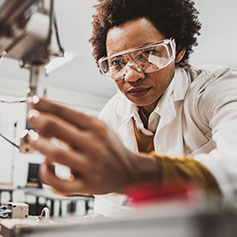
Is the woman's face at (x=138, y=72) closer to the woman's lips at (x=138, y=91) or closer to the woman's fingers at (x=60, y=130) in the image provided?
the woman's lips at (x=138, y=91)

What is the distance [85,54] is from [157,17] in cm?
333

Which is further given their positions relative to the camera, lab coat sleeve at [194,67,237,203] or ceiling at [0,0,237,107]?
ceiling at [0,0,237,107]

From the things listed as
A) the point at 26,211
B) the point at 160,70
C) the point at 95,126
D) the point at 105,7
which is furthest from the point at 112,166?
the point at 26,211

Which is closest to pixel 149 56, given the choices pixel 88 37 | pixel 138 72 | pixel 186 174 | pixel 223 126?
pixel 138 72

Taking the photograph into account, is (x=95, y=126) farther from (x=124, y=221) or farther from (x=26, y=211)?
(x=26, y=211)

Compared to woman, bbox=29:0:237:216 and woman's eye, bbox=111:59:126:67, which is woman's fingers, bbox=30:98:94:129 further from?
woman's eye, bbox=111:59:126:67

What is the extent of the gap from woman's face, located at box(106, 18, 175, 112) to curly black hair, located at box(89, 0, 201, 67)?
0.05 metres

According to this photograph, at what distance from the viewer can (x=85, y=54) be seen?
430cm

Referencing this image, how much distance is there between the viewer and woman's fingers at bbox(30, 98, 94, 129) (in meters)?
0.41

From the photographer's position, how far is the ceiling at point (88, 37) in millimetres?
3301

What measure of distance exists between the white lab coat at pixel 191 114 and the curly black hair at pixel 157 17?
141mm

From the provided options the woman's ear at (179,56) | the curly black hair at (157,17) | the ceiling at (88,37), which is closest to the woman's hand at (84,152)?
the curly black hair at (157,17)

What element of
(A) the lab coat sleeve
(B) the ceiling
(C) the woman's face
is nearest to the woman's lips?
Answer: (C) the woman's face

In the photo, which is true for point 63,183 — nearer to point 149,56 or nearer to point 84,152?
point 84,152
